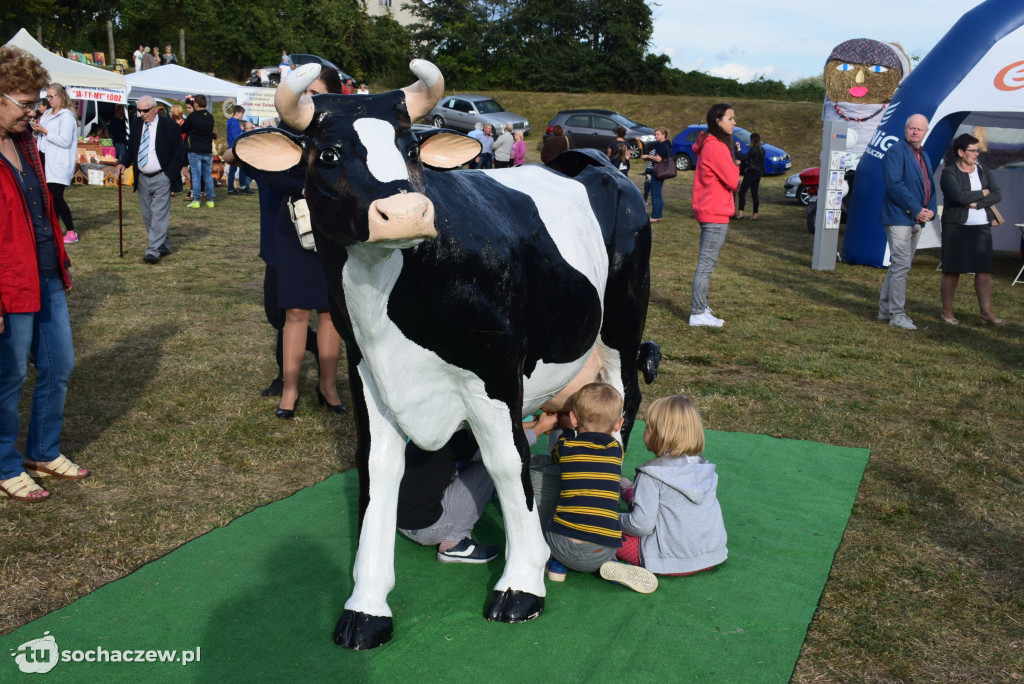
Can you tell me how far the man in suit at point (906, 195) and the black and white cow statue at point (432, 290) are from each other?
18.0ft

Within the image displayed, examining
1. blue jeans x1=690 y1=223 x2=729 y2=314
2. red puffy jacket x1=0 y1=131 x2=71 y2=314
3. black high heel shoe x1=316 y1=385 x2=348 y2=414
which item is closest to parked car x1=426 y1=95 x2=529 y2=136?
blue jeans x1=690 y1=223 x2=729 y2=314

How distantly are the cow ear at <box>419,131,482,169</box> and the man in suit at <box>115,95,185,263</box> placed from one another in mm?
8187

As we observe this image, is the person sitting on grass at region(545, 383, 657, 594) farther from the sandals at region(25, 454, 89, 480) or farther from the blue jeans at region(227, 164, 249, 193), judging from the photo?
the blue jeans at region(227, 164, 249, 193)

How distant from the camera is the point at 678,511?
11.8ft

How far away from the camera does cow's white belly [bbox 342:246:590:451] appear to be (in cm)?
271

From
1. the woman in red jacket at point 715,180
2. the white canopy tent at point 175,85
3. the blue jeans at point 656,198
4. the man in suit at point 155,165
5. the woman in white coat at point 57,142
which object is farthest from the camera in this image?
the white canopy tent at point 175,85

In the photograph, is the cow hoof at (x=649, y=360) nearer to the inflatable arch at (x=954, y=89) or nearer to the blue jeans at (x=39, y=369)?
the blue jeans at (x=39, y=369)

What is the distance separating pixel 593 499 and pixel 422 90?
5.86 ft

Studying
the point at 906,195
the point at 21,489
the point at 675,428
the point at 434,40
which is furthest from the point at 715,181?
the point at 434,40

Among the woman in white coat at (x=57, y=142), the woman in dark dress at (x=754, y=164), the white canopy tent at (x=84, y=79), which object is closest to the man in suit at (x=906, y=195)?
the woman in dark dress at (x=754, y=164)

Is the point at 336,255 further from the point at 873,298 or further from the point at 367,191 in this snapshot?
the point at 873,298

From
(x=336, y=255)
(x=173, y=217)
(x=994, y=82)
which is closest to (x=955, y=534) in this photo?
(x=336, y=255)

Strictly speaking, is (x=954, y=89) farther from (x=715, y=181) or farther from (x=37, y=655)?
(x=37, y=655)

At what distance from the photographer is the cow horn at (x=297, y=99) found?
2.45 metres
